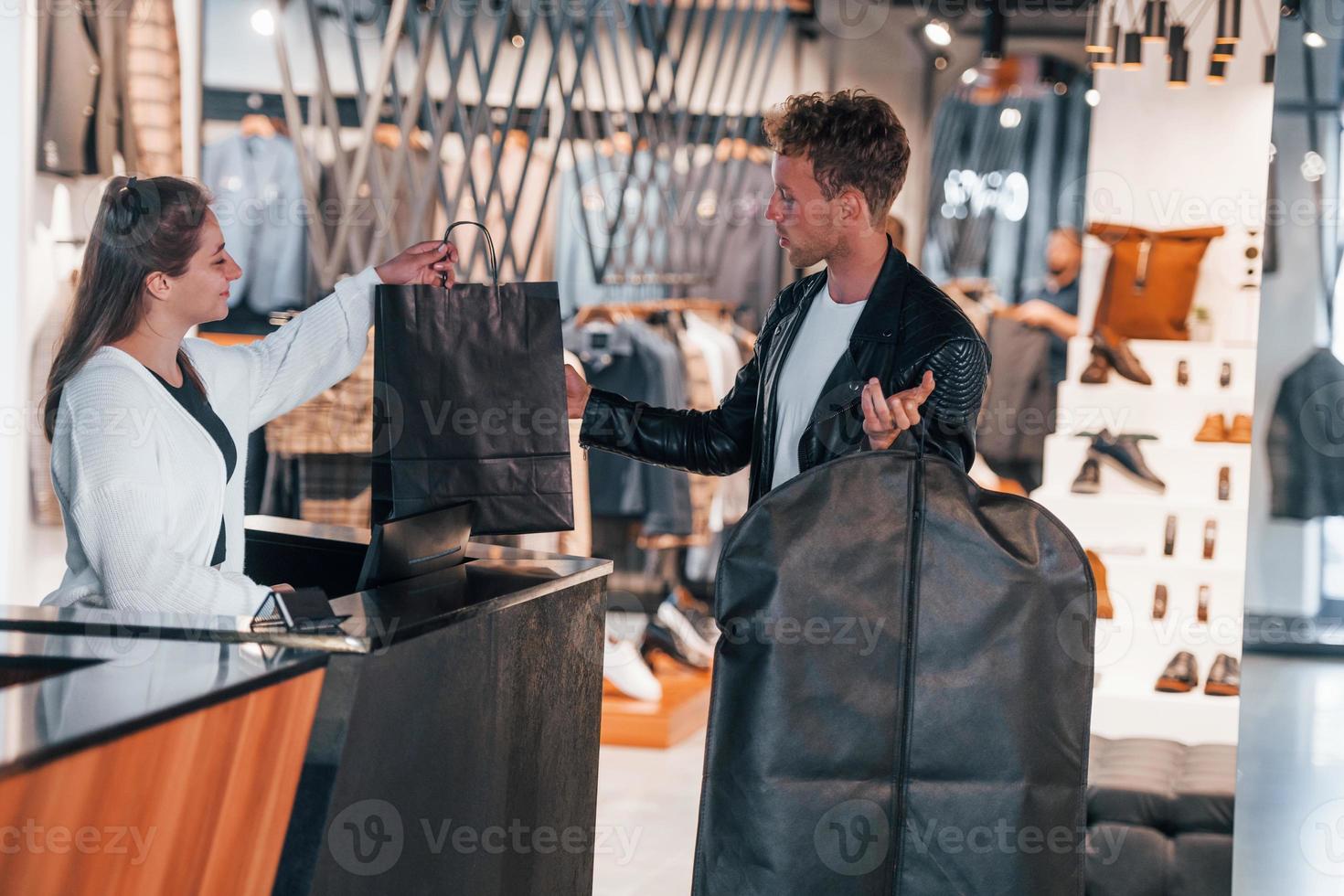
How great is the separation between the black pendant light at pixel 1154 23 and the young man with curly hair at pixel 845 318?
262cm

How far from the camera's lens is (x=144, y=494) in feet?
6.65

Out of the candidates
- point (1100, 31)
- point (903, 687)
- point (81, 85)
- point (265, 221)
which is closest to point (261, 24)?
point (265, 221)

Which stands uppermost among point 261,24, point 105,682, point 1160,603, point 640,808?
point 261,24

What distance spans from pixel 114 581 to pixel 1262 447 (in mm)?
1923

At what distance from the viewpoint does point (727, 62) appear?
29.2 feet

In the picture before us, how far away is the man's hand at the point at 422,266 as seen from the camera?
2320 mm

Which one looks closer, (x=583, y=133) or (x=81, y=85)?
(x=81, y=85)

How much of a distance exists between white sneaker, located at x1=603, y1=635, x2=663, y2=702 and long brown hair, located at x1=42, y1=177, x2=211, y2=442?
3247 millimetres

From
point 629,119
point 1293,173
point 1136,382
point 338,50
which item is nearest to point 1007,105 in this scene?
point 629,119

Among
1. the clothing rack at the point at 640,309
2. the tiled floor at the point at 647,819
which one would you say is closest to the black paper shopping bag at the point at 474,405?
the tiled floor at the point at 647,819

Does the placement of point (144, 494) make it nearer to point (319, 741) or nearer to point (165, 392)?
point (165, 392)

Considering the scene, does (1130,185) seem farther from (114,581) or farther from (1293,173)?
(114,581)

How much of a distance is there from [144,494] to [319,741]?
25.6 inches

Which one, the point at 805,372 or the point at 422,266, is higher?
the point at 422,266
